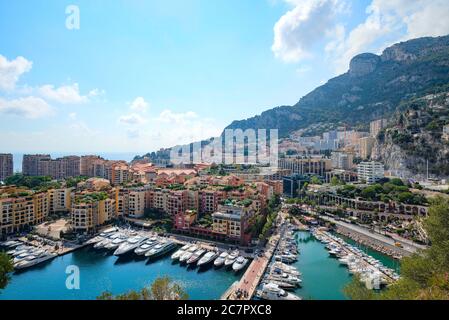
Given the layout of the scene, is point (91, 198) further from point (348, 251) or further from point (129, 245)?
point (348, 251)

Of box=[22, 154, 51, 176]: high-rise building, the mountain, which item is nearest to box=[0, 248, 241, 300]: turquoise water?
box=[22, 154, 51, 176]: high-rise building

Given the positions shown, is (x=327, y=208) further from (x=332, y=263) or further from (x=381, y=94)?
(x=381, y=94)

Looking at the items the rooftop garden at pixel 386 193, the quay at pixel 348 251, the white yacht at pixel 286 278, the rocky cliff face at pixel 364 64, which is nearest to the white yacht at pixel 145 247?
the white yacht at pixel 286 278

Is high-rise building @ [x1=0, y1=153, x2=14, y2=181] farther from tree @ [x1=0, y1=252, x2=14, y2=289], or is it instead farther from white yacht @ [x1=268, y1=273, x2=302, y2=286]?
white yacht @ [x1=268, y1=273, x2=302, y2=286]

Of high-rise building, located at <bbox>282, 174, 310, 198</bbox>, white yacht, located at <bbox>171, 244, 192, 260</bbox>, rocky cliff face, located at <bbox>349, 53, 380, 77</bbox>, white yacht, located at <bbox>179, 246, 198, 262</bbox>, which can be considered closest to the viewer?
white yacht, located at <bbox>179, 246, 198, 262</bbox>
